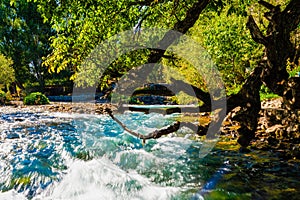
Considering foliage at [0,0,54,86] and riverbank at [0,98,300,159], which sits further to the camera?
foliage at [0,0,54,86]

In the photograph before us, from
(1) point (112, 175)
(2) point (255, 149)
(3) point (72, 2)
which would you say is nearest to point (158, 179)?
(1) point (112, 175)

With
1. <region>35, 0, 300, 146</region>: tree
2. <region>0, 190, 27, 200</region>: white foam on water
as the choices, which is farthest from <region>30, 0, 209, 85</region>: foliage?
<region>0, 190, 27, 200</region>: white foam on water

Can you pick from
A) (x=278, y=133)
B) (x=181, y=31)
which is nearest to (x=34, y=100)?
(x=278, y=133)

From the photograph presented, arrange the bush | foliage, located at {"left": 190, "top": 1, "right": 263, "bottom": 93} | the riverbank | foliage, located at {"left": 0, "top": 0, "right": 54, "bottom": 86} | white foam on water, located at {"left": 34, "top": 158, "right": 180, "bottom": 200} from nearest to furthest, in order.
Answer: white foam on water, located at {"left": 34, "top": 158, "right": 180, "bottom": 200} → the riverbank → foliage, located at {"left": 190, "top": 1, "right": 263, "bottom": 93} → the bush → foliage, located at {"left": 0, "top": 0, "right": 54, "bottom": 86}

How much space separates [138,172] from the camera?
630cm

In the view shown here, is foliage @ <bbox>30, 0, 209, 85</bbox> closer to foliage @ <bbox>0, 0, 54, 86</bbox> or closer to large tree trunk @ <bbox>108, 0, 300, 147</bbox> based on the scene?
large tree trunk @ <bbox>108, 0, 300, 147</bbox>

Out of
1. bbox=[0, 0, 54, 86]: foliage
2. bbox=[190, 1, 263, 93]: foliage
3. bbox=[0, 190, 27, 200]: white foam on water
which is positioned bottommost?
bbox=[0, 190, 27, 200]: white foam on water

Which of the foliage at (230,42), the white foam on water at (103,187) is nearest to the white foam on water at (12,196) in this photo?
the white foam on water at (103,187)

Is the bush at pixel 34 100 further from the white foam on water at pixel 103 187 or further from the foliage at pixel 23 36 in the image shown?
the white foam on water at pixel 103 187

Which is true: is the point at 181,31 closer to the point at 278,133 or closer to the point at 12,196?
the point at 12,196

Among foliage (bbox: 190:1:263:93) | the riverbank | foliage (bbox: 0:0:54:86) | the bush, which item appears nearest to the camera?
the riverbank

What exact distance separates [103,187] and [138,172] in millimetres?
1099

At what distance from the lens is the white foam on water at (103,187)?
5035 millimetres

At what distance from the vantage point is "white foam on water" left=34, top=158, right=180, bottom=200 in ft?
16.5
